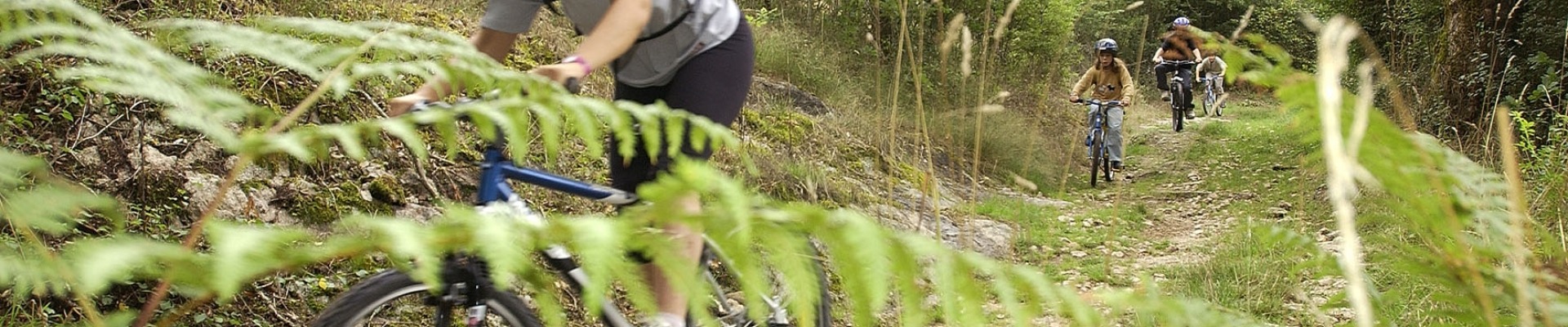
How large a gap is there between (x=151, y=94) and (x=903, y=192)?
192 inches

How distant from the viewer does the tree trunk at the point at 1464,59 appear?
20.8ft

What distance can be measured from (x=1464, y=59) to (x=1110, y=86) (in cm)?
219

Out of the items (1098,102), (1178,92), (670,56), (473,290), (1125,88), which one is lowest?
(1178,92)

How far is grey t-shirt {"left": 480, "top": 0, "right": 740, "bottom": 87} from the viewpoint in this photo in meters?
1.97

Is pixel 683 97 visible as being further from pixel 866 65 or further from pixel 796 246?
pixel 866 65

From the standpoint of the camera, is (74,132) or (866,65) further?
(866,65)

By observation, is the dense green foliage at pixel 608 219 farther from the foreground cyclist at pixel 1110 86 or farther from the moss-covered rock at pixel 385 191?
the foreground cyclist at pixel 1110 86

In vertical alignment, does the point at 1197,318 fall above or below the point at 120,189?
above

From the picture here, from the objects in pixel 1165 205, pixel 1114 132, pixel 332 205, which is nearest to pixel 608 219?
pixel 332 205

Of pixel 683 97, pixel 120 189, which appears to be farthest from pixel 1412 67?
pixel 120 189

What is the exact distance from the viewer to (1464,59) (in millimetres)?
6504

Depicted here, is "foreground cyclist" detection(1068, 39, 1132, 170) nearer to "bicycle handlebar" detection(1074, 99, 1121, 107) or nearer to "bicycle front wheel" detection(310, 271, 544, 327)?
"bicycle handlebar" detection(1074, 99, 1121, 107)

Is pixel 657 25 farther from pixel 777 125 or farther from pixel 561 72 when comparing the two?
pixel 777 125

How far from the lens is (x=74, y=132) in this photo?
8.54ft
